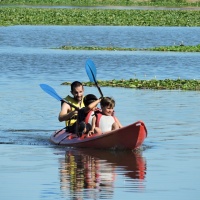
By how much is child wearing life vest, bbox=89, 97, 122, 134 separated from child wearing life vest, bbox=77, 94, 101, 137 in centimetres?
13

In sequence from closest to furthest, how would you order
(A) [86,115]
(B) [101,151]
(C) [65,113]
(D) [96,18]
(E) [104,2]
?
(B) [101,151] < (A) [86,115] < (C) [65,113] < (D) [96,18] < (E) [104,2]

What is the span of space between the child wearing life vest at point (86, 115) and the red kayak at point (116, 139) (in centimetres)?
15

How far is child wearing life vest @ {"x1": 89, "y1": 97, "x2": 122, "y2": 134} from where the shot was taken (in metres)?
16.1

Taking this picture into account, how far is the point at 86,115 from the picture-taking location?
16641 millimetres

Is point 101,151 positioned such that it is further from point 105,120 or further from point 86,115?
point 86,115

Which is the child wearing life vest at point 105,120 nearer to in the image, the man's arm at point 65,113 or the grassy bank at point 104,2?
the man's arm at point 65,113

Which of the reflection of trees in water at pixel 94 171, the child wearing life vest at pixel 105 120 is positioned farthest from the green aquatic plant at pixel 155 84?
the reflection of trees in water at pixel 94 171

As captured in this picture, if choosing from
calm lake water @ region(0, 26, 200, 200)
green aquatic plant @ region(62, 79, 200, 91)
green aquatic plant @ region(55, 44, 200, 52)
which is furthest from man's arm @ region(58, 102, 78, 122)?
green aquatic plant @ region(55, 44, 200, 52)

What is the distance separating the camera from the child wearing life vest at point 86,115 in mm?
16359

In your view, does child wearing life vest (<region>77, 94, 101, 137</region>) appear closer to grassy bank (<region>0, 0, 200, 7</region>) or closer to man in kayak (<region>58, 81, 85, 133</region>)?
man in kayak (<region>58, 81, 85, 133</region>)

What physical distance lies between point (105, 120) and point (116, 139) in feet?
1.20

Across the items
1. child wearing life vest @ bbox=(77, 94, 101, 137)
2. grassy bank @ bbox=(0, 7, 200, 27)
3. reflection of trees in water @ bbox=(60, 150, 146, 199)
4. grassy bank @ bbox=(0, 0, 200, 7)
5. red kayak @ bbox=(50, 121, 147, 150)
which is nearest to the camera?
reflection of trees in water @ bbox=(60, 150, 146, 199)

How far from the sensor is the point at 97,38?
52.4 meters

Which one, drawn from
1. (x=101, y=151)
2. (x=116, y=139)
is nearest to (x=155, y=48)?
(x=101, y=151)
